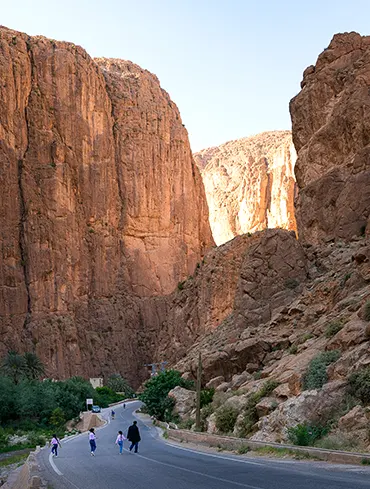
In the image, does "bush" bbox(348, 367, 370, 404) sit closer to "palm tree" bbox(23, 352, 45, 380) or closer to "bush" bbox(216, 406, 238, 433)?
"bush" bbox(216, 406, 238, 433)

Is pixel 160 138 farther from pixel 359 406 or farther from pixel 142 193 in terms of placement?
pixel 359 406

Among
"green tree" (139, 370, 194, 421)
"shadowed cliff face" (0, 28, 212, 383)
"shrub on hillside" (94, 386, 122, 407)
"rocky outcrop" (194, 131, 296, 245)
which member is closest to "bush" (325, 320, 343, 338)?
"green tree" (139, 370, 194, 421)

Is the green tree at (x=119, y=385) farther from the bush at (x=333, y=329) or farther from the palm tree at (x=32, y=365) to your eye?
the bush at (x=333, y=329)

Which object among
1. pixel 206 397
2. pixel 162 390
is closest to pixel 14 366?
pixel 162 390

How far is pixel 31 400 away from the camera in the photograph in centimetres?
5500

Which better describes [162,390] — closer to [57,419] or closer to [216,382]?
[216,382]

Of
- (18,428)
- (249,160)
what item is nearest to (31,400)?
(18,428)

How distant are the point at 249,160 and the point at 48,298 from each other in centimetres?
7270

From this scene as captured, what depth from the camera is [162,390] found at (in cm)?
4019

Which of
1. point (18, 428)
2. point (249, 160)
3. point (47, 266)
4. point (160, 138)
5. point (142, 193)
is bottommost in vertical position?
point (18, 428)

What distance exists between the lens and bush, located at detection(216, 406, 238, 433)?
77.9 ft

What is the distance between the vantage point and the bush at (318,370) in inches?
797

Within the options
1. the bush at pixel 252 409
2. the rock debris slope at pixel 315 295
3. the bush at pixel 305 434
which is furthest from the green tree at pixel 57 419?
the bush at pixel 305 434

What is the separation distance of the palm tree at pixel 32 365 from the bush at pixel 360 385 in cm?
5332
